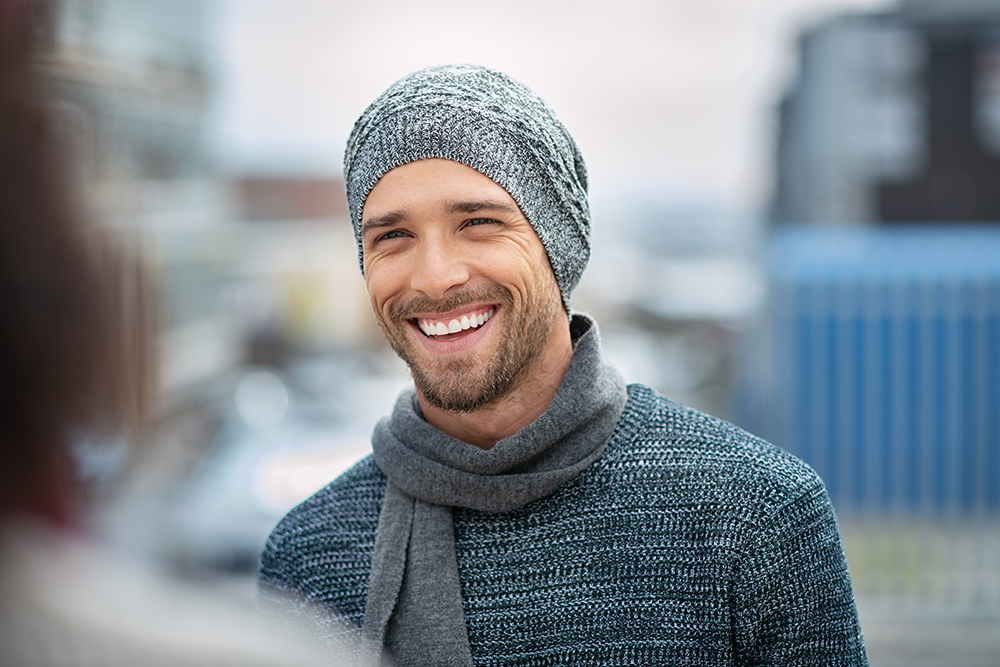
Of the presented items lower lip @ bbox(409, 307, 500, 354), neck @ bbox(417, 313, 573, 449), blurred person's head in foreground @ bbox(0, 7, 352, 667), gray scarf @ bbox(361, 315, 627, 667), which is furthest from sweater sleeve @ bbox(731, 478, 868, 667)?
blurred person's head in foreground @ bbox(0, 7, 352, 667)

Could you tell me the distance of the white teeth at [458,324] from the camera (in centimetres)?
196

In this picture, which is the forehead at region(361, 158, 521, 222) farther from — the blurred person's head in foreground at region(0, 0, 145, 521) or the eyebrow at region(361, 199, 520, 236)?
the blurred person's head in foreground at region(0, 0, 145, 521)

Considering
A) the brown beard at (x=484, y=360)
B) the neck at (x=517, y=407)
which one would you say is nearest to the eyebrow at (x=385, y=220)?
the brown beard at (x=484, y=360)

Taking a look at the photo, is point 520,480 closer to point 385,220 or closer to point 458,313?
point 458,313

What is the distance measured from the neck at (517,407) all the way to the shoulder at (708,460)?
0.16m

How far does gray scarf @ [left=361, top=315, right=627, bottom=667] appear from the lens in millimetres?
1854

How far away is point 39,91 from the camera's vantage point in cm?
65

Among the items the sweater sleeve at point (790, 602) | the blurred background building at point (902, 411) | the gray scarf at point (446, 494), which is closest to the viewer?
the sweater sleeve at point (790, 602)

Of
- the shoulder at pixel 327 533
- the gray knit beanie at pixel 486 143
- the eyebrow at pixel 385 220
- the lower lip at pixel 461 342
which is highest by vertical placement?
the gray knit beanie at pixel 486 143

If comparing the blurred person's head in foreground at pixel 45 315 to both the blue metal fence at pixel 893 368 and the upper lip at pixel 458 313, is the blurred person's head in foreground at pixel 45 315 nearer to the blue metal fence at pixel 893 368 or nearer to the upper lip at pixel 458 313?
the upper lip at pixel 458 313

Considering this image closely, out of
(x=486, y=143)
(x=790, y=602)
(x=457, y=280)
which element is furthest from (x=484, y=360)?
(x=790, y=602)

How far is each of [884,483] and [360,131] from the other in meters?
4.93

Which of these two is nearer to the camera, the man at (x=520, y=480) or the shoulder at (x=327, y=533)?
the man at (x=520, y=480)

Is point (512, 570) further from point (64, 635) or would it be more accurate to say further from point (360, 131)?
point (64, 635)
